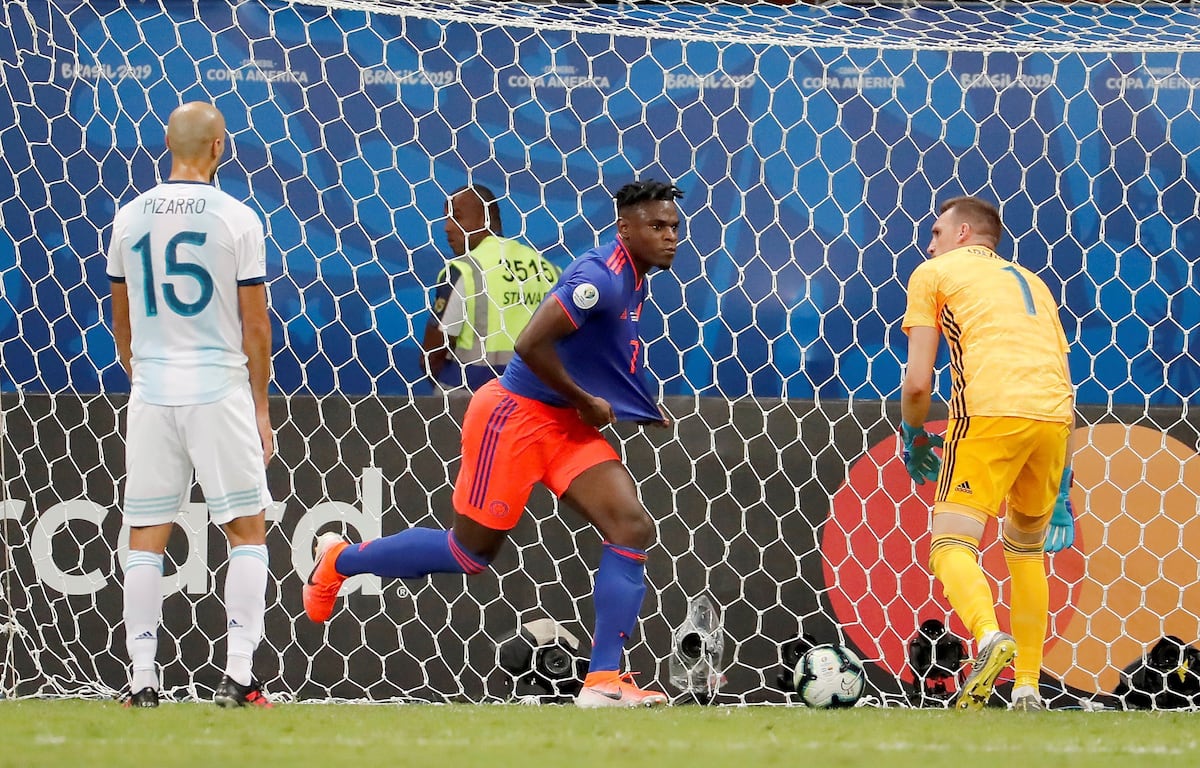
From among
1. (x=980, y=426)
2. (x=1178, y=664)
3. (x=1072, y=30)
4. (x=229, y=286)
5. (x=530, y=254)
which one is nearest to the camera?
(x=229, y=286)

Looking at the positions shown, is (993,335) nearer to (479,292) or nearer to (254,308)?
(254,308)

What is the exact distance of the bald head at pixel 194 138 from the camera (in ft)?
13.2

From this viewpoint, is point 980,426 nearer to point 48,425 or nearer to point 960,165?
point 960,165

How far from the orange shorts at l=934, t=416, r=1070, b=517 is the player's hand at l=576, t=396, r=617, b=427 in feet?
3.32

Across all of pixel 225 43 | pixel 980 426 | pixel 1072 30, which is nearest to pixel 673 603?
pixel 980 426

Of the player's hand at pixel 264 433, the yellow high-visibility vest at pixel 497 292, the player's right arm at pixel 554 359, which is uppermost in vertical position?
the yellow high-visibility vest at pixel 497 292

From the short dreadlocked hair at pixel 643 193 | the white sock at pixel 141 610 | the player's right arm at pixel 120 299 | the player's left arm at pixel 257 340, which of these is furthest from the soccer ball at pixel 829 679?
the player's right arm at pixel 120 299

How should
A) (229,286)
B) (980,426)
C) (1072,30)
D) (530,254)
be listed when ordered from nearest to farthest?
1. (229,286)
2. (980,426)
3. (1072,30)
4. (530,254)

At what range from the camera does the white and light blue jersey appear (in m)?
4.00

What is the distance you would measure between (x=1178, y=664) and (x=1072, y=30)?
2682mm

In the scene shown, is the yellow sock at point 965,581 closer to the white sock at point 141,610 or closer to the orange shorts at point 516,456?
the orange shorts at point 516,456

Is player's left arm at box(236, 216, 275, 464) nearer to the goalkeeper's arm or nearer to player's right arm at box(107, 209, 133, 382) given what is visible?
player's right arm at box(107, 209, 133, 382)

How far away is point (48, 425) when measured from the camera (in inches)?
208

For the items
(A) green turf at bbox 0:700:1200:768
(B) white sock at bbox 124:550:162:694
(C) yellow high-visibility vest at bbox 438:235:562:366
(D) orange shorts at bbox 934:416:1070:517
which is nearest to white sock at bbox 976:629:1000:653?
(A) green turf at bbox 0:700:1200:768
